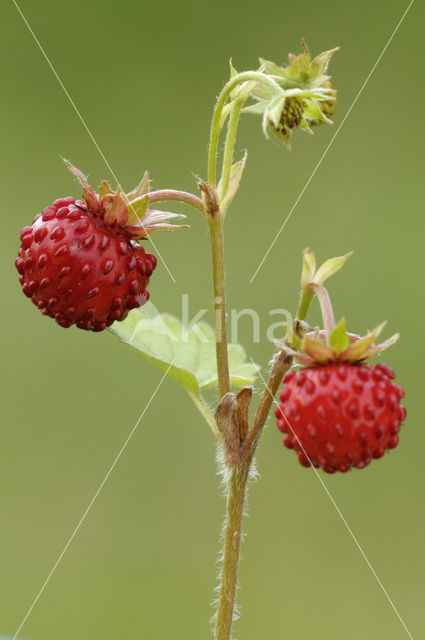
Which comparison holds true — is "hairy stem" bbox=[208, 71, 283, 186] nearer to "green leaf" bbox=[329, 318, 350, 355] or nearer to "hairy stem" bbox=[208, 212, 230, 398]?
"hairy stem" bbox=[208, 212, 230, 398]

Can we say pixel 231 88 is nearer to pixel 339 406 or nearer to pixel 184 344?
pixel 339 406

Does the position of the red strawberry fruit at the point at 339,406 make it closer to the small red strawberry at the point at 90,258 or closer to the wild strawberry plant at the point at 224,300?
the wild strawberry plant at the point at 224,300

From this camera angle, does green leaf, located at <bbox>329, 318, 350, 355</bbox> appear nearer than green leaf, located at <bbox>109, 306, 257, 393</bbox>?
Yes

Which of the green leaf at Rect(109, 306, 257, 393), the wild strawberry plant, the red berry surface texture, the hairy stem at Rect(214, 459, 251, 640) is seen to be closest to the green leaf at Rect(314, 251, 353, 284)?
the wild strawberry plant

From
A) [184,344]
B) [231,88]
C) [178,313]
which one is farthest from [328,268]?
[178,313]

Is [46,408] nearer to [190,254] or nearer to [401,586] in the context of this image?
[190,254]

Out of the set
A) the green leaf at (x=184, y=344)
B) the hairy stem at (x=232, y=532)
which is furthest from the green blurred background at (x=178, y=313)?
the hairy stem at (x=232, y=532)

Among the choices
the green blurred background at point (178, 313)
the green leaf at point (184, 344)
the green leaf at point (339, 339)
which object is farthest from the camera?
the green blurred background at point (178, 313)
